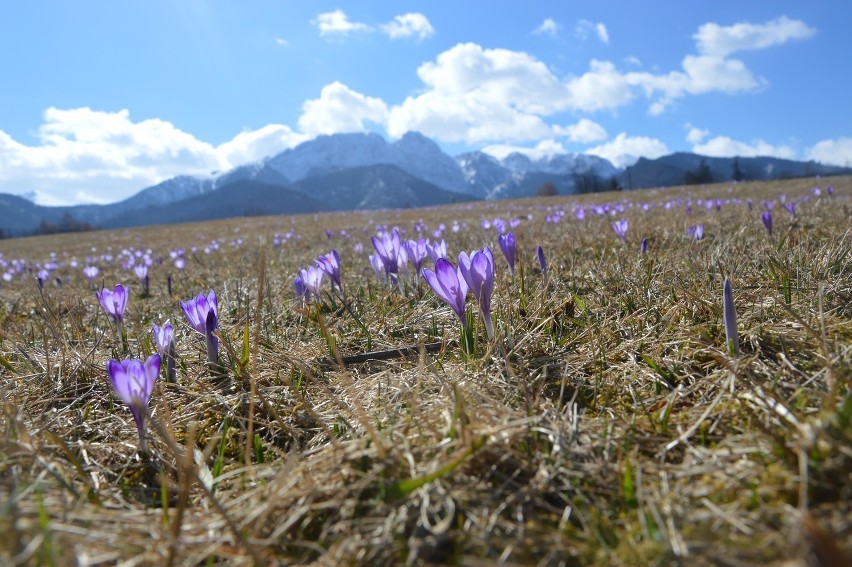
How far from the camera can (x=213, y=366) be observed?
2225 millimetres

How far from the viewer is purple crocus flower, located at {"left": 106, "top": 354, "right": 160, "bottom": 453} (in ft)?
5.06

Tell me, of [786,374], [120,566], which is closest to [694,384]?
[786,374]

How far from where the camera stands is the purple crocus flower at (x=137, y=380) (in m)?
1.54

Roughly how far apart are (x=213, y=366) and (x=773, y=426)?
2085 mm

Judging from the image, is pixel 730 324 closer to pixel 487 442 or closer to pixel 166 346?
pixel 487 442

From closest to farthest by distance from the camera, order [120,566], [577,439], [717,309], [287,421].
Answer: [120,566] < [577,439] < [287,421] < [717,309]

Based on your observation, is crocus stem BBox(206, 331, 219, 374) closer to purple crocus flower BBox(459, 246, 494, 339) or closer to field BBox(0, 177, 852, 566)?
field BBox(0, 177, 852, 566)

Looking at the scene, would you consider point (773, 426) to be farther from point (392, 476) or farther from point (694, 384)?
point (392, 476)

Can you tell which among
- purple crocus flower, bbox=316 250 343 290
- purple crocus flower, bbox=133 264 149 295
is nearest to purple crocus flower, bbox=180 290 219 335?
purple crocus flower, bbox=316 250 343 290

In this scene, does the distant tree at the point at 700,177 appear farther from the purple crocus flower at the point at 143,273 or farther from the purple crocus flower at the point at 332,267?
the purple crocus flower at the point at 332,267

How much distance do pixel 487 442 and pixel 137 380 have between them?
1.14 metres

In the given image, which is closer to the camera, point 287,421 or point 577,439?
point 577,439

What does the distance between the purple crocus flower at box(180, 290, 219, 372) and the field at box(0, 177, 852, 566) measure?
71 millimetres

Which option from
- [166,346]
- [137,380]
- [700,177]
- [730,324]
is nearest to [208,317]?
[166,346]
